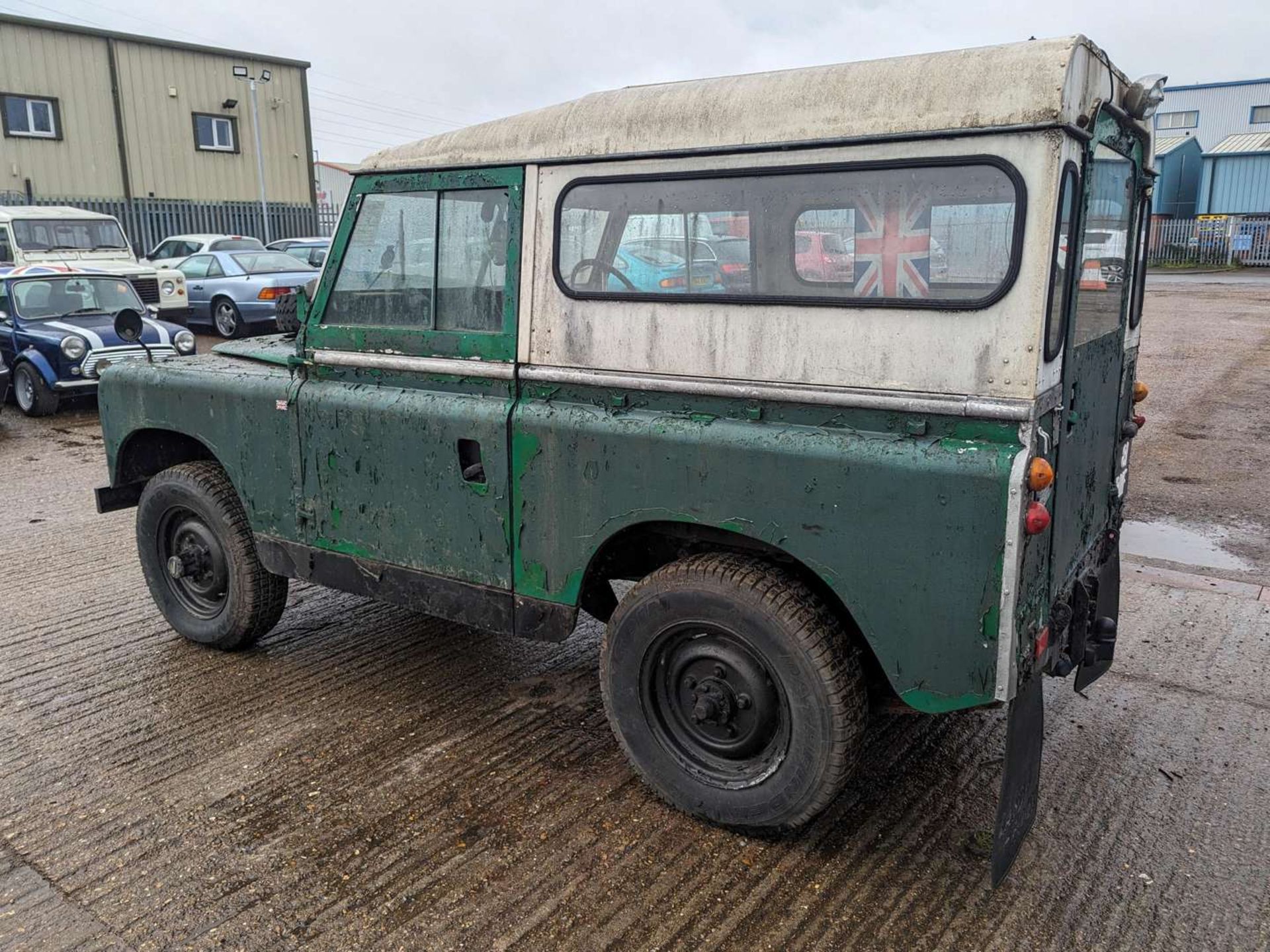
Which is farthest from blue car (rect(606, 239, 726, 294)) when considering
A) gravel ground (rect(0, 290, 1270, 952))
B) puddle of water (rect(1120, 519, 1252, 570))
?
puddle of water (rect(1120, 519, 1252, 570))

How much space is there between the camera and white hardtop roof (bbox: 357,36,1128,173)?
2.59 meters

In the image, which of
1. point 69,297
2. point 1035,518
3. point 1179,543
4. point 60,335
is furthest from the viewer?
point 69,297

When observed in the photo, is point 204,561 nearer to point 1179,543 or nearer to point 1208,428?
point 1179,543

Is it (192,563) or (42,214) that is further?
(42,214)

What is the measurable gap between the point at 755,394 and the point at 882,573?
630mm

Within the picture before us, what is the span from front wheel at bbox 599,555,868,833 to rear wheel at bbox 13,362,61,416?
9.43 meters

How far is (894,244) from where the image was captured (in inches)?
111

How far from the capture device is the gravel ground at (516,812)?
9.34 feet

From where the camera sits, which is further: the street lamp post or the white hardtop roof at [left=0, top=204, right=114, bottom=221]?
the street lamp post

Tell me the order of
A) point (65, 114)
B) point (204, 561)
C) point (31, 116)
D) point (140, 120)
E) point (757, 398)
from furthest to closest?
point (140, 120)
point (65, 114)
point (31, 116)
point (204, 561)
point (757, 398)

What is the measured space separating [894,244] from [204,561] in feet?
10.9

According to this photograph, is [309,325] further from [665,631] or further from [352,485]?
[665,631]

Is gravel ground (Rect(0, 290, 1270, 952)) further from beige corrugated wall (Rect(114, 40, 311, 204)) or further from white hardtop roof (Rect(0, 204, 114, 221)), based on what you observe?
beige corrugated wall (Rect(114, 40, 311, 204))

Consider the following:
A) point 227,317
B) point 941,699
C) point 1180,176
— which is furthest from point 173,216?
point 1180,176
